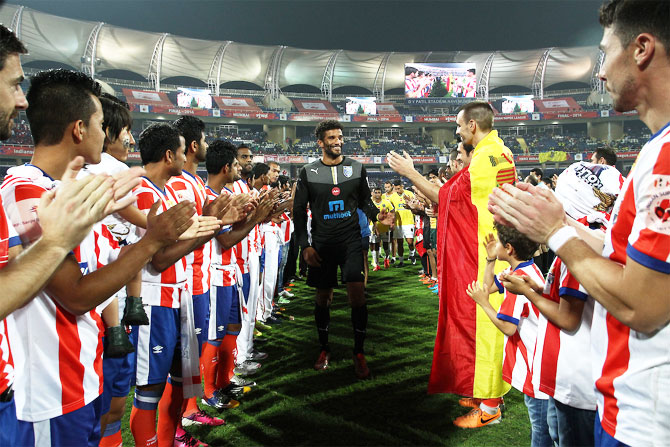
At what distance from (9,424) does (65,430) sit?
0.19 metres

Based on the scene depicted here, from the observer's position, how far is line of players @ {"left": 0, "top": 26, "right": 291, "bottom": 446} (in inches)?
52.2

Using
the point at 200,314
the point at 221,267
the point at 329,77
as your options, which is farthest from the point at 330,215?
the point at 329,77

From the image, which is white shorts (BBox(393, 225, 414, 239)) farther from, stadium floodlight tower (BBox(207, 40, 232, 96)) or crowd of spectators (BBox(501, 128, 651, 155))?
stadium floodlight tower (BBox(207, 40, 232, 96))

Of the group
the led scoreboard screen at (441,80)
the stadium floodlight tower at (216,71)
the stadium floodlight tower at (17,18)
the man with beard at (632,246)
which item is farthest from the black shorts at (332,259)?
the led scoreboard screen at (441,80)

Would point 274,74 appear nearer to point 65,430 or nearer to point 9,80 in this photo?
point 9,80

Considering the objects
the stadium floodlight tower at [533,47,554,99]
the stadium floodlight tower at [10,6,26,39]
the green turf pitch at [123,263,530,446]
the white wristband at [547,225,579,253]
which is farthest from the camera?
the stadium floodlight tower at [533,47,554,99]

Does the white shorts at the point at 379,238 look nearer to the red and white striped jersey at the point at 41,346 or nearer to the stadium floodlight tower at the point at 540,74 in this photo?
the red and white striped jersey at the point at 41,346

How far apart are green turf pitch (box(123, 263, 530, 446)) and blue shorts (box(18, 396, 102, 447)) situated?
5.17ft

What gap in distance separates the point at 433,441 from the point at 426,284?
6.45 metres

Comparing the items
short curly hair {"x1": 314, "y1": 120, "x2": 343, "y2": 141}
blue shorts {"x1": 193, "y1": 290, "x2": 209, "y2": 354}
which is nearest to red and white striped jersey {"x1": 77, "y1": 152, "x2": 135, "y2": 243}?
blue shorts {"x1": 193, "y1": 290, "x2": 209, "y2": 354}

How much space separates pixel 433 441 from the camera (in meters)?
3.03

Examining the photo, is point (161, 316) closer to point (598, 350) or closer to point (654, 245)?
point (598, 350)

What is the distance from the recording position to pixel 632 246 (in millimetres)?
1153

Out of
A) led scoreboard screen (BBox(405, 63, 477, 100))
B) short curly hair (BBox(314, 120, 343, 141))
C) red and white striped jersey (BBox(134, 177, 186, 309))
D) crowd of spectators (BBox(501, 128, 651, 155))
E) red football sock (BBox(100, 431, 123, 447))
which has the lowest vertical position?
red football sock (BBox(100, 431, 123, 447))
